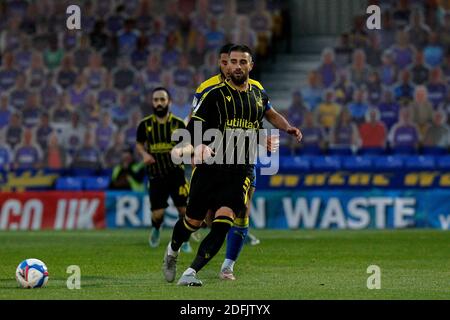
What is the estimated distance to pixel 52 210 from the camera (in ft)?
77.8

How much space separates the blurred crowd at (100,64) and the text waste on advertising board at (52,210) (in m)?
1.93

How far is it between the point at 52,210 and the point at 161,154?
6.64 m

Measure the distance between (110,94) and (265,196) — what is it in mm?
6270

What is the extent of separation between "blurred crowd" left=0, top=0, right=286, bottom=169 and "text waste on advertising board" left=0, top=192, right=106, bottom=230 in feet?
6.34

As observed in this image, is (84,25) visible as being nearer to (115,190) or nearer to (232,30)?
(232,30)

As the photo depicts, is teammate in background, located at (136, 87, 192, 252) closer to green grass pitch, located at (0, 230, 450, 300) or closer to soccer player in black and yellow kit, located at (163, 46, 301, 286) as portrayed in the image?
green grass pitch, located at (0, 230, 450, 300)

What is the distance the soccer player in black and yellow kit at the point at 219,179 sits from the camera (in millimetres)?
11555

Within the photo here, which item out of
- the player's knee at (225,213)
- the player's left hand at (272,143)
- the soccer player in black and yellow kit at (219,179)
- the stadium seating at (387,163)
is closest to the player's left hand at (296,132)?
the player's left hand at (272,143)

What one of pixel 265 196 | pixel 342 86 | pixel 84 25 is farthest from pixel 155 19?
pixel 265 196

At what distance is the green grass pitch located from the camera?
10.9 m

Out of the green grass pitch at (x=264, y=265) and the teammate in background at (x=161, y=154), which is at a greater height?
the teammate in background at (x=161, y=154)

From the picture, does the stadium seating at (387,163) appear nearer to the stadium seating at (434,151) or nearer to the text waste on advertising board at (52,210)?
the stadium seating at (434,151)

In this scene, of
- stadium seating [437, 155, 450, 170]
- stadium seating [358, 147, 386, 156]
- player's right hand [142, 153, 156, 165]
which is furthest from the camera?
stadium seating [358, 147, 386, 156]

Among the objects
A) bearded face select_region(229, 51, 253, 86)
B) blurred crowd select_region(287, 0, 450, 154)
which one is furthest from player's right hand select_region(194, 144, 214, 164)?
blurred crowd select_region(287, 0, 450, 154)
